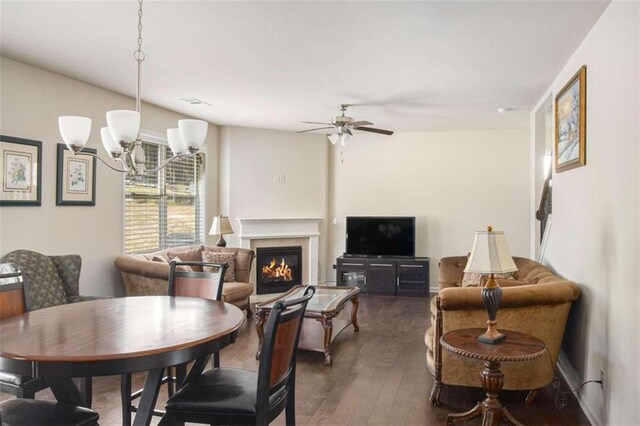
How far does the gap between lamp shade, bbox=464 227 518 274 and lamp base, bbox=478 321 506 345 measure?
0.32 meters

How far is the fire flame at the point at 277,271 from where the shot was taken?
7.09 m

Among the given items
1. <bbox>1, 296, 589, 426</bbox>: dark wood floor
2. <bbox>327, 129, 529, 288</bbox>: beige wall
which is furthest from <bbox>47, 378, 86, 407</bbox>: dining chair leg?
<bbox>327, 129, 529, 288</bbox>: beige wall

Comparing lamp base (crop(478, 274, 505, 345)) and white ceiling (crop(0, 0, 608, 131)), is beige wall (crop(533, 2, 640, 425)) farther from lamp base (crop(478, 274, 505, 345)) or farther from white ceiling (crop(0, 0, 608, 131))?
lamp base (crop(478, 274, 505, 345))

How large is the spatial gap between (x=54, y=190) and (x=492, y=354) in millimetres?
4016

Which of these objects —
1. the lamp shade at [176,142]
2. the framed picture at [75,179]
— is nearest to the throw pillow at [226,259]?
the framed picture at [75,179]

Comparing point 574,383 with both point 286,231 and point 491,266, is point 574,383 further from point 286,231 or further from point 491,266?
point 286,231

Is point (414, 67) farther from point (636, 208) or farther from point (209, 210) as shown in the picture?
point (209, 210)

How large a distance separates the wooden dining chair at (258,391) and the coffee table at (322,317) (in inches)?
69.8

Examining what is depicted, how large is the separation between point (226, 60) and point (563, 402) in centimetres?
364

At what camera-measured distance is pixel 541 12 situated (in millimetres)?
2889

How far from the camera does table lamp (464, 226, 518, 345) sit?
2676mm

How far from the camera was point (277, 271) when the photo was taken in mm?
7188

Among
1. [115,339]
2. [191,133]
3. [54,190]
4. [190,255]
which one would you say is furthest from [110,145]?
[190,255]

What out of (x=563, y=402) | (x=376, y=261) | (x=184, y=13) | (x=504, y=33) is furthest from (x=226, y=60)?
(x=376, y=261)
